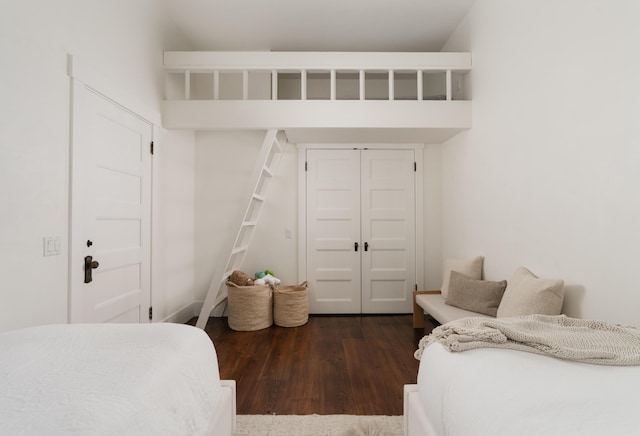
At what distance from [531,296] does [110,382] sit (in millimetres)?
2113

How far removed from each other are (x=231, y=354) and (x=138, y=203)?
1432mm

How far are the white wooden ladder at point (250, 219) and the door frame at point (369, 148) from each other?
13.3 inches

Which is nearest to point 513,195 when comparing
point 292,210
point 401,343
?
point 401,343

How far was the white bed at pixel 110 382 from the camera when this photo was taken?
2.42ft

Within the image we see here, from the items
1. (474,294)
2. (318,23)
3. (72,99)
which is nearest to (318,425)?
(474,294)

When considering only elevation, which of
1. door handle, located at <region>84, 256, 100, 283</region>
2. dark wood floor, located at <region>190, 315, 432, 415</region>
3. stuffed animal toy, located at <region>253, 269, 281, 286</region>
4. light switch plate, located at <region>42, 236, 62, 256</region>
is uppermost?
light switch plate, located at <region>42, 236, 62, 256</region>

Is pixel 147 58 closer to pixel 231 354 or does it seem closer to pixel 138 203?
pixel 138 203

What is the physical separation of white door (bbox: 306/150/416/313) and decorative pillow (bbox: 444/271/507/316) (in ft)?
3.54

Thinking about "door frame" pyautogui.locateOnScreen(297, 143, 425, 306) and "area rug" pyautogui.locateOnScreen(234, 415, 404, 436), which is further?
"door frame" pyautogui.locateOnScreen(297, 143, 425, 306)

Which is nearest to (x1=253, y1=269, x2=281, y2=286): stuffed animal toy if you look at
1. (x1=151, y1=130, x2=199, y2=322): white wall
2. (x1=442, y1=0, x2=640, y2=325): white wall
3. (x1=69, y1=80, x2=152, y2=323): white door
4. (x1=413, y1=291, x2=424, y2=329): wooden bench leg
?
(x1=151, y1=130, x2=199, y2=322): white wall

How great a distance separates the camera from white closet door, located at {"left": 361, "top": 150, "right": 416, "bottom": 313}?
12.9ft

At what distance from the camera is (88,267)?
2.06 meters

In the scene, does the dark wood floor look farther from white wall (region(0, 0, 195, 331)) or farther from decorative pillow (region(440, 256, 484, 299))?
white wall (region(0, 0, 195, 331))

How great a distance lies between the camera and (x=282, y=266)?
3.92 metres
